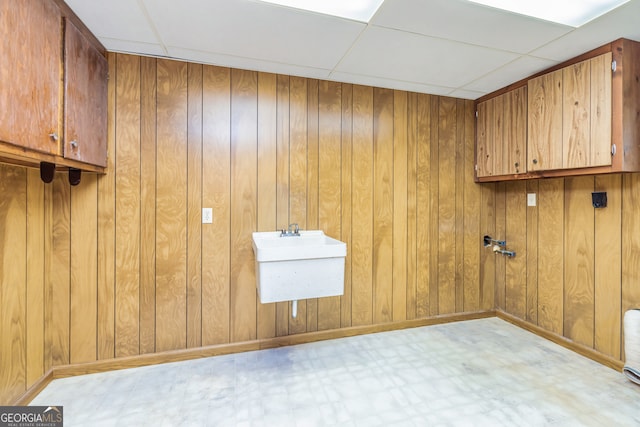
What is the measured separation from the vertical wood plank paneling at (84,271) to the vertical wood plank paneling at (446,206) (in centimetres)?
290

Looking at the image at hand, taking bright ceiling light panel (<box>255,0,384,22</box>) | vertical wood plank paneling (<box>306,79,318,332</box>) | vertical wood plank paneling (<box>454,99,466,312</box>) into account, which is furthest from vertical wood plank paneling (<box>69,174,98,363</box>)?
vertical wood plank paneling (<box>454,99,466,312</box>)

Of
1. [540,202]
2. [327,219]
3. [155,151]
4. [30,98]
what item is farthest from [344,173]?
[30,98]

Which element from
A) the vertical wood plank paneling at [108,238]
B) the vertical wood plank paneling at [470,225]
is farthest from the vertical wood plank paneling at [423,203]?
the vertical wood plank paneling at [108,238]

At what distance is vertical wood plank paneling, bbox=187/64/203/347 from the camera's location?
2250mm

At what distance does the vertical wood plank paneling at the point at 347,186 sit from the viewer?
8.56ft

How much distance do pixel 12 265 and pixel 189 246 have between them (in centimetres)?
95

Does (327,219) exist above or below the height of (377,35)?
below

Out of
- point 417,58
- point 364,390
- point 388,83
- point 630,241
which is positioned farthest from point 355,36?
point 630,241

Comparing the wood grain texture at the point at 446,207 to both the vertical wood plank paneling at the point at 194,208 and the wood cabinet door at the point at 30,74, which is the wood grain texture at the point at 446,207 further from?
the wood cabinet door at the point at 30,74

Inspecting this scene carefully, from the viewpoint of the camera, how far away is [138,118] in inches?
84.6

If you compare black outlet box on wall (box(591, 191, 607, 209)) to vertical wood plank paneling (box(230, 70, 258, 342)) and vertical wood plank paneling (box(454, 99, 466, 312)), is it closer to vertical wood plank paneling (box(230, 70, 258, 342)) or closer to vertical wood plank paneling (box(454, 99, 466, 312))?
vertical wood plank paneling (box(454, 99, 466, 312))

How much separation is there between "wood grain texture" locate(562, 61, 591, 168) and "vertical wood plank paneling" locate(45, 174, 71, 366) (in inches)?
140

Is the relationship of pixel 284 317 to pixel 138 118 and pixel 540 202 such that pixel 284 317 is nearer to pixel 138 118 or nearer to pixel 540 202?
pixel 138 118

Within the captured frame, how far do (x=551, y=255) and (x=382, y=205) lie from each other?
155 cm
